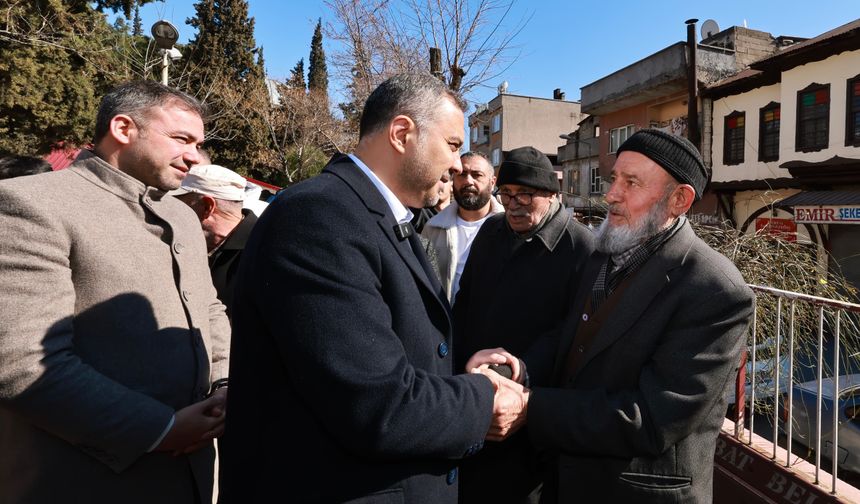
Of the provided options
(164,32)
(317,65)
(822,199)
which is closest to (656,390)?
(164,32)

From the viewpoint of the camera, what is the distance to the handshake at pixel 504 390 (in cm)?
178

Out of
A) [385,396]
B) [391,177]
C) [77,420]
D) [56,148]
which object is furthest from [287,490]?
[56,148]

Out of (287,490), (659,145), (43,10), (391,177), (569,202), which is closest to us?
(287,490)

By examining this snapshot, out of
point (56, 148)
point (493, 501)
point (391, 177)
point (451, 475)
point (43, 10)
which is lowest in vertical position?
point (493, 501)

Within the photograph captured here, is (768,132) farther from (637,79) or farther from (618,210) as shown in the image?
(618,210)

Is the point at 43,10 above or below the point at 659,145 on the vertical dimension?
above

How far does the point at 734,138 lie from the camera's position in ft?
69.4

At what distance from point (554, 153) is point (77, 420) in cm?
4788

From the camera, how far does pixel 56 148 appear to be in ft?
51.2

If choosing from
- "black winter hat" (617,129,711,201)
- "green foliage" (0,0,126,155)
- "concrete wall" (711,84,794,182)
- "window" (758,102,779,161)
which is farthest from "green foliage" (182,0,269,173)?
"black winter hat" (617,129,711,201)

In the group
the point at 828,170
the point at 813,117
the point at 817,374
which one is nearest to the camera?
the point at 817,374

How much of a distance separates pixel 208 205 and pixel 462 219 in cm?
200

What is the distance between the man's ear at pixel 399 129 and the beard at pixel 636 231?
1.07m

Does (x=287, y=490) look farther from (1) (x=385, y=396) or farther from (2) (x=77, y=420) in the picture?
(2) (x=77, y=420)
